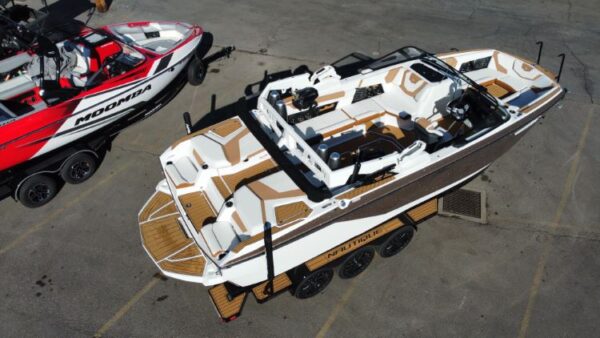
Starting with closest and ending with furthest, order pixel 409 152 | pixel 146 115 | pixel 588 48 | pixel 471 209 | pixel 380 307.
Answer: pixel 409 152 → pixel 380 307 → pixel 471 209 → pixel 146 115 → pixel 588 48

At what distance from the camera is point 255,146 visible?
6895 mm

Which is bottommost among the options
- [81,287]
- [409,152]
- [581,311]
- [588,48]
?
[581,311]

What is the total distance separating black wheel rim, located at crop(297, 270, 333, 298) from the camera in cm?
626

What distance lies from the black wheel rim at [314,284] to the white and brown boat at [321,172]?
0.02m

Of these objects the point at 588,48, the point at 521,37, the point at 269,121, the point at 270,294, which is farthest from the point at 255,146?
the point at 588,48

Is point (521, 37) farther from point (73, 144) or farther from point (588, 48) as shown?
point (73, 144)

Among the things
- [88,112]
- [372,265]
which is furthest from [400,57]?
[88,112]

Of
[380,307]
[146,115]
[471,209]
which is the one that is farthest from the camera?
[146,115]

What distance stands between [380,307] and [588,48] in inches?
415

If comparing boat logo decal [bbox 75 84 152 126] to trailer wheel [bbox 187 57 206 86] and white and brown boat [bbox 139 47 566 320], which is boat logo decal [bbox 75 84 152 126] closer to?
trailer wheel [bbox 187 57 206 86]

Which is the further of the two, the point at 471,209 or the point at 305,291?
the point at 471,209

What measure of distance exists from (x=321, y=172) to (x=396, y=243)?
6.49 feet

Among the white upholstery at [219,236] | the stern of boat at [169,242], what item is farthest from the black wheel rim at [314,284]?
the stern of boat at [169,242]

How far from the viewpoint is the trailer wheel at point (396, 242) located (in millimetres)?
6734
